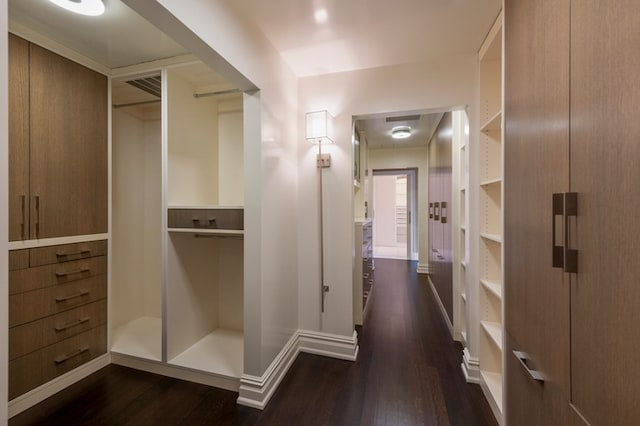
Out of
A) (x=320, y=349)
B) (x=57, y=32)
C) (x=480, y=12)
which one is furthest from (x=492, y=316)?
(x=57, y=32)

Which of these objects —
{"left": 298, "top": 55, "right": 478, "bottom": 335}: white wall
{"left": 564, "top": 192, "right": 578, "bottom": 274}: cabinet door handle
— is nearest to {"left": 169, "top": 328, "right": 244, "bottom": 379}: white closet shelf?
{"left": 298, "top": 55, "right": 478, "bottom": 335}: white wall

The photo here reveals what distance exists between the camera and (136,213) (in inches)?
105

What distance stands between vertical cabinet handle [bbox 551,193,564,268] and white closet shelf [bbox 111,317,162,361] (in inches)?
97.6

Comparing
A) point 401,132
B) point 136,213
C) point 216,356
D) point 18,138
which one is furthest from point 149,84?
point 401,132

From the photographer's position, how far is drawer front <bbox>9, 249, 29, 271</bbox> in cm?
149

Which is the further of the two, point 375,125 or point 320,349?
point 375,125

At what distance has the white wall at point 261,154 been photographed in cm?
123

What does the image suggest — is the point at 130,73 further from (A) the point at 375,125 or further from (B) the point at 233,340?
(A) the point at 375,125

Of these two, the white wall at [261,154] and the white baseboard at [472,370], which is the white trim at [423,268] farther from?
the white wall at [261,154]

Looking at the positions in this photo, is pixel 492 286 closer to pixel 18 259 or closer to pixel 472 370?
pixel 472 370

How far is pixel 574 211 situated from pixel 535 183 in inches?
10.5

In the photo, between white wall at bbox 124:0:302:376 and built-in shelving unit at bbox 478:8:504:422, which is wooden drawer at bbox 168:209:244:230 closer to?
white wall at bbox 124:0:302:376

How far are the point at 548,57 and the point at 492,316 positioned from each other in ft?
5.53

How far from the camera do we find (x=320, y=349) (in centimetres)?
224
